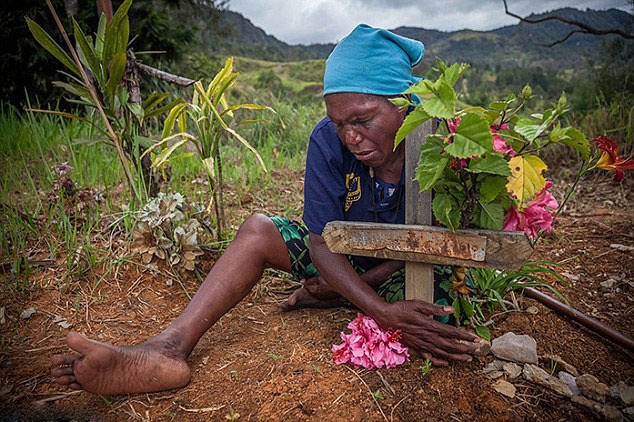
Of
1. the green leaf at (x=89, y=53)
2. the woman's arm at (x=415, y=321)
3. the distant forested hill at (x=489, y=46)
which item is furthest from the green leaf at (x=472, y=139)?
the distant forested hill at (x=489, y=46)

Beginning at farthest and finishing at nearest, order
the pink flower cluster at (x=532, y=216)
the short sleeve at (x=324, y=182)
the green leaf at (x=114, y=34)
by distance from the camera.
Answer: the green leaf at (x=114, y=34) < the short sleeve at (x=324, y=182) < the pink flower cluster at (x=532, y=216)

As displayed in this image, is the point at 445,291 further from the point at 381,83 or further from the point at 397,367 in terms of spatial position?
the point at 381,83

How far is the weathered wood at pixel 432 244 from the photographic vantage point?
1139 mm

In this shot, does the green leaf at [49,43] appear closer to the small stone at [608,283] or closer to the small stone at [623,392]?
the small stone at [623,392]

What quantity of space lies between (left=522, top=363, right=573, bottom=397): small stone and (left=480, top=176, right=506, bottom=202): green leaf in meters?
0.69

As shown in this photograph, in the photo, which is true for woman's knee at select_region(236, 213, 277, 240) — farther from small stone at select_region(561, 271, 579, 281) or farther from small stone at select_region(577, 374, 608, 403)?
small stone at select_region(561, 271, 579, 281)

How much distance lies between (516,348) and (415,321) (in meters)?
0.42

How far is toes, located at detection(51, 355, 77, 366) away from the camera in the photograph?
1.30 meters

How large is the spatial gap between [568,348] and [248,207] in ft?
6.66

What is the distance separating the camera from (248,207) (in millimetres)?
2842

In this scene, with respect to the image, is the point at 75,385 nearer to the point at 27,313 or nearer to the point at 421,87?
the point at 27,313

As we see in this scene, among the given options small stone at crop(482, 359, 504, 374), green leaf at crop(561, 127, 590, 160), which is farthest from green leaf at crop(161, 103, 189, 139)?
small stone at crop(482, 359, 504, 374)

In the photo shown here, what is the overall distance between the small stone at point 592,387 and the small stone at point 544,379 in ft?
0.14

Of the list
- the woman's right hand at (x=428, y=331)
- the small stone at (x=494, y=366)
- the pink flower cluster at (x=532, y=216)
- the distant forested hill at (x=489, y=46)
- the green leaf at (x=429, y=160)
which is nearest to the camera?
the green leaf at (x=429, y=160)
